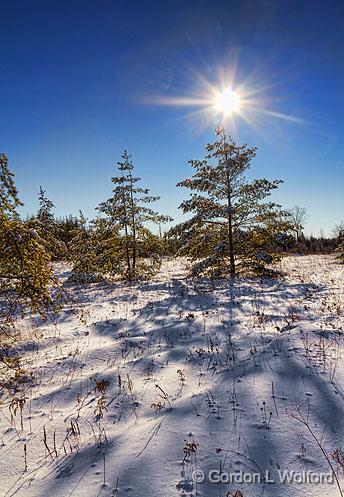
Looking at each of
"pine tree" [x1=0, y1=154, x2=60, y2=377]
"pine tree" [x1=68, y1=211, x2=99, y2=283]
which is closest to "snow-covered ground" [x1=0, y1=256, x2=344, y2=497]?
"pine tree" [x1=0, y1=154, x2=60, y2=377]

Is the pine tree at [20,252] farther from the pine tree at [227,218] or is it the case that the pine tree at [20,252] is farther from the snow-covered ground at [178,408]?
the pine tree at [227,218]

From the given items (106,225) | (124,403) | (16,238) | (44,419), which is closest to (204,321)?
(124,403)

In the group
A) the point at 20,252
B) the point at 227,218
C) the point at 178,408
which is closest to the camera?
the point at 178,408

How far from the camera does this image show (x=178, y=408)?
4059 mm

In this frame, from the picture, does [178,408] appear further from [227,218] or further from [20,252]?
[227,218]

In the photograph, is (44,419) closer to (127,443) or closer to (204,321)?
(127,443)

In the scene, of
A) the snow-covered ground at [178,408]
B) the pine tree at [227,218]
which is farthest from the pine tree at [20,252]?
the pine tree at [227,218]

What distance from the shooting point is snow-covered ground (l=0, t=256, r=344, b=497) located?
301 centimetres

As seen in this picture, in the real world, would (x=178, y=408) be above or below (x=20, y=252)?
below

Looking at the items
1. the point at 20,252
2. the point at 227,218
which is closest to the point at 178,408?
the point at 20,252

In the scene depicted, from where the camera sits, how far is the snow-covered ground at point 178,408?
9.89 feet

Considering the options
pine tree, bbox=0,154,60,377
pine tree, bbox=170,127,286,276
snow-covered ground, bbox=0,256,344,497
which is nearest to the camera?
snow-covered ground, bbox=0,256,344,497

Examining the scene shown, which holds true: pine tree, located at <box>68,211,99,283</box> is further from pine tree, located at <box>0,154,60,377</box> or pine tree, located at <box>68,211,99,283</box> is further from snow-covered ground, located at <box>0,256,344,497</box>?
pine tree, located at <box>0,154,60,377</box>

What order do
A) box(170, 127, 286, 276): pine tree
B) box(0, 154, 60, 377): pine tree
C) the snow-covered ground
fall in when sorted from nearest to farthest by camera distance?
the snow-covered ground, box(0, 154, 60, 377): pine tree, box(170, 127, 286, 276): pine tree
